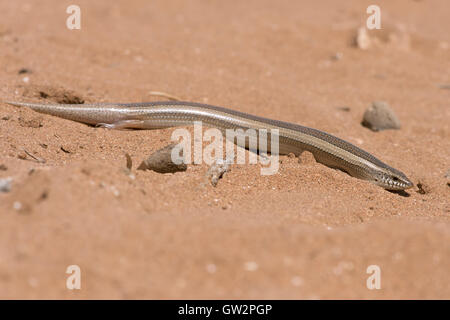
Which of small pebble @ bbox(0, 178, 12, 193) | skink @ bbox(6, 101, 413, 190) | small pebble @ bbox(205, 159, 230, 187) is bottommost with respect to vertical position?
small pebble @ bbox(0, 178, 12, 193)

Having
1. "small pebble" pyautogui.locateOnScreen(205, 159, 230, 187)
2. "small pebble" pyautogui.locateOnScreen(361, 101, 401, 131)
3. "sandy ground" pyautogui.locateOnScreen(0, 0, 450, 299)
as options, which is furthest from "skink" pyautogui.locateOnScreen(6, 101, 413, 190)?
"small pebble" pyautogui.locateOnScreen(361, 101, 401, 131)

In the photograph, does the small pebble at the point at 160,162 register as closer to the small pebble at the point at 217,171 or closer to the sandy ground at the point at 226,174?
the sandy ground at the point at 226,174

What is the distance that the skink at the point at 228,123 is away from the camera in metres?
5.64

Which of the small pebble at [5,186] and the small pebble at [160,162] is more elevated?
the small pebble at [160,162]

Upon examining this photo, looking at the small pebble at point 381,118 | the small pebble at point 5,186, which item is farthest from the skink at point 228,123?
the small pebble at point 5,186

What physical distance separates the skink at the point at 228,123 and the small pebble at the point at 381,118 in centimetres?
145

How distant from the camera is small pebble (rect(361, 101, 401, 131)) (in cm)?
700

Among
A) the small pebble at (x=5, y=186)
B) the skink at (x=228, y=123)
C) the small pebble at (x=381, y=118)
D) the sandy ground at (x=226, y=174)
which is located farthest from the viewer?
the small pebble at (x=381, y=118)

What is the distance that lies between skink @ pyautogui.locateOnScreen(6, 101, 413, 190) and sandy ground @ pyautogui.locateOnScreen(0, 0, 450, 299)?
0.22 m

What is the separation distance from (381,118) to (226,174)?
10.7ft

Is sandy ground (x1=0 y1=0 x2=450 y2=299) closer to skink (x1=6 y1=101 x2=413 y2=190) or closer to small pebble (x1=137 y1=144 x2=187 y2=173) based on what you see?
small pebble (x1=137 y1=144 x2=187 y2=173)

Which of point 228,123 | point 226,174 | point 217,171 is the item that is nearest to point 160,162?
point 217,171

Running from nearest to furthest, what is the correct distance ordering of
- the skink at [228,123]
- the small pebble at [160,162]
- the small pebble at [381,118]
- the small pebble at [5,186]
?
1. the small pebble at [5,186]
2. the small pebble at [160,162]
3. the skink at [228,123]
4. the small pebble at [381,118]
